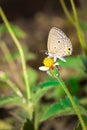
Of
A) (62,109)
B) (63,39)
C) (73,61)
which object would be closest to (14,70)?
(73,61)

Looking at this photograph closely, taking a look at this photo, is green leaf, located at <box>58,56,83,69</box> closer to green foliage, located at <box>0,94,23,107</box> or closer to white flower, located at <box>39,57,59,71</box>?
green foliage, located at <box>0,94,23,107</box>

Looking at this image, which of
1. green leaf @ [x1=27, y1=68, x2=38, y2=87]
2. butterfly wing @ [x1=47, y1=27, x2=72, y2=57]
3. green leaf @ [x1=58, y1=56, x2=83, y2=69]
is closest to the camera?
butterfly wing @ [x1=47, y1=27, x2=72, y2=57]

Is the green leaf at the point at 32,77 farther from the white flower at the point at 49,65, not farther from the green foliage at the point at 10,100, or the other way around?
the white flower at the point at 49,65

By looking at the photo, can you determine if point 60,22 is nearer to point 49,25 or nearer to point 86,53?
point 49,25

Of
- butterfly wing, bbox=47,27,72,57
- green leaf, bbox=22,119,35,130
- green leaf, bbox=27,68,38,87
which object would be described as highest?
green leaf, bbox=27,68,38,87

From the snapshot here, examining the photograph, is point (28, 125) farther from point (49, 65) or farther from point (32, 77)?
point (32, 77)

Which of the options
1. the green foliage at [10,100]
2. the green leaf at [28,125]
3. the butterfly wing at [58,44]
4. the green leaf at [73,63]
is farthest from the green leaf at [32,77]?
the butterfly wing at [58,44]

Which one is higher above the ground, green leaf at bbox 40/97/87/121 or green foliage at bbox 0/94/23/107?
green foliage at bbox 0/94/23/107

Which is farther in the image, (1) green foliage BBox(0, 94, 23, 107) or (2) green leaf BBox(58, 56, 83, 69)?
(2) green leaf BBox(58, 56, 83, 69)

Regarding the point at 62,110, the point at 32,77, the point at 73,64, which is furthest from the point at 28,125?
the point at 32,77

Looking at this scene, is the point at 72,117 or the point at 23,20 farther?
the point at 23,20

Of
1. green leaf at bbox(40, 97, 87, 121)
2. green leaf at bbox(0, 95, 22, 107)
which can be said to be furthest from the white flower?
green leaf at bbox(0, 95, 22, 107)
